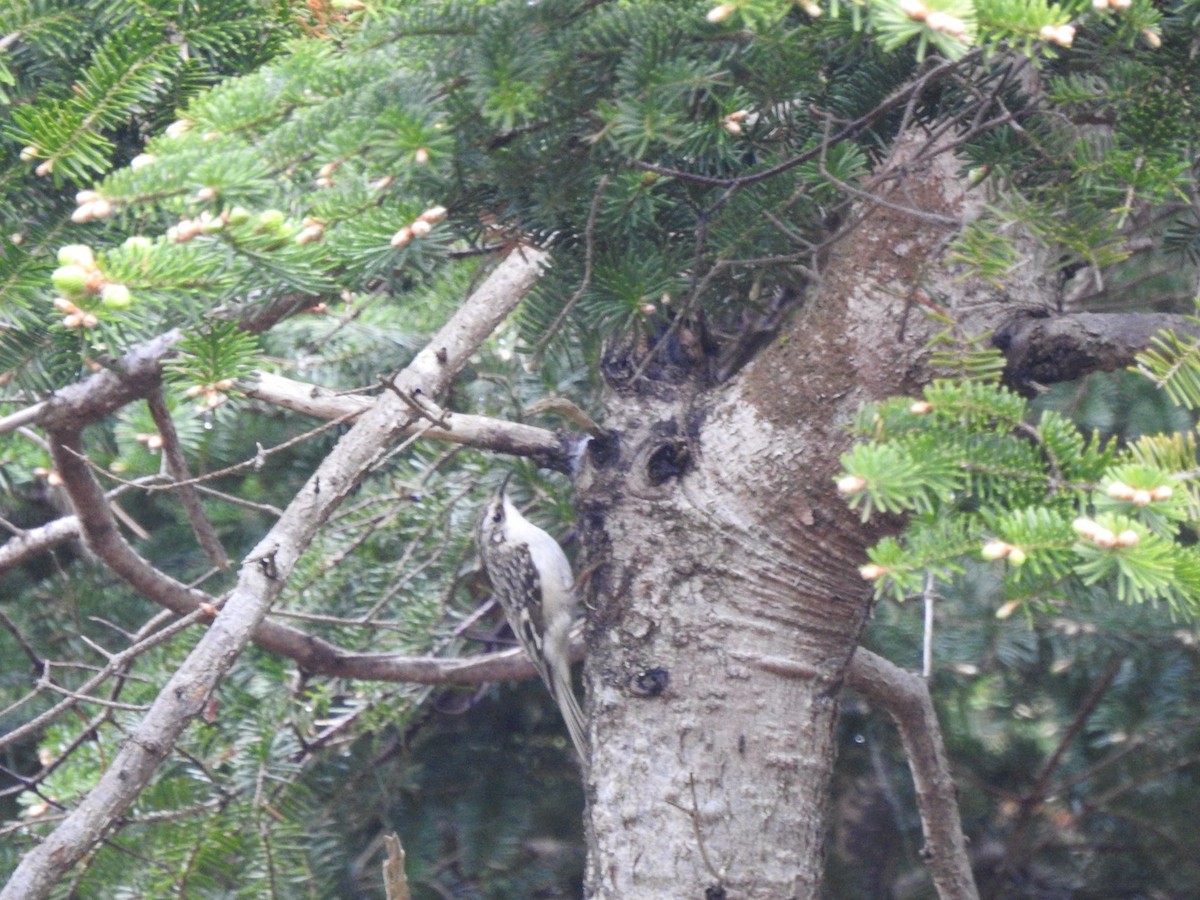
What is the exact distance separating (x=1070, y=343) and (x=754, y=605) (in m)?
0.56

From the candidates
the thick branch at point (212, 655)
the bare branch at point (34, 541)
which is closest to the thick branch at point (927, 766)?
the thick branch at point (212, 655)

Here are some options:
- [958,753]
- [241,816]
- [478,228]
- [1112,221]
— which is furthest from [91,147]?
[958,753]

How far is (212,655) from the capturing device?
1.50 metres

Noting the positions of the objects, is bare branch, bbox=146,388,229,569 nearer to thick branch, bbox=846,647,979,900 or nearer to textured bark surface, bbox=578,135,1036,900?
textured bark surface, bbox=578,135,1036,900

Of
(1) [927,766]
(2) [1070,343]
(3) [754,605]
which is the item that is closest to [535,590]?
(1) [927,766]

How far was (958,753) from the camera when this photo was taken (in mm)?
3111

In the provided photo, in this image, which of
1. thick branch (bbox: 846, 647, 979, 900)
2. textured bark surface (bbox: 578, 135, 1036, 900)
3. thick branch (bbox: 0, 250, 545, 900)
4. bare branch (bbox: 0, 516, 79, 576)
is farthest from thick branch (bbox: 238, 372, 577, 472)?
thick branch (bbox: 846, 647, 979, 900)

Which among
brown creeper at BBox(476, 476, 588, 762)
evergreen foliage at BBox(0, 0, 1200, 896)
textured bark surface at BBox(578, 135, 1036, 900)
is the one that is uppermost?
evergreen foliage at BBox(0, 0, 1200, 896)

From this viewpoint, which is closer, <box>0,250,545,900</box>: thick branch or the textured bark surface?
<box>0,250,545,900</box>: thick branch

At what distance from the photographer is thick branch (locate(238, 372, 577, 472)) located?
2.05 m

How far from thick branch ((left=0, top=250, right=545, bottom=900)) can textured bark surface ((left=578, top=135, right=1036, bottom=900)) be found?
404mm

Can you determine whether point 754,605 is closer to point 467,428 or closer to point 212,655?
point 467,428

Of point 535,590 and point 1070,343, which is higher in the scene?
point 1070,343

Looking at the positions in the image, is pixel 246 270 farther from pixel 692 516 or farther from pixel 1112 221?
pixel 1112 221
